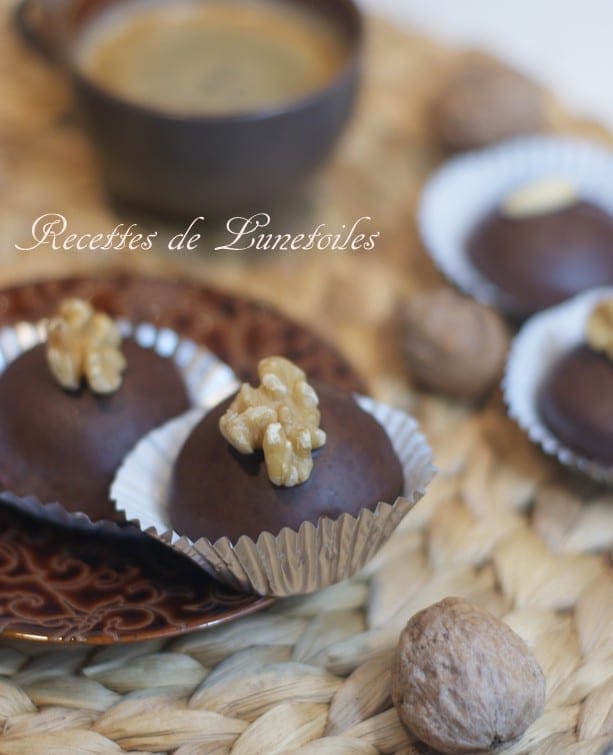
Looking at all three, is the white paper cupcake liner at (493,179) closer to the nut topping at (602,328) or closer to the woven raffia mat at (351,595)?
the woven raffia mat at (351,595)

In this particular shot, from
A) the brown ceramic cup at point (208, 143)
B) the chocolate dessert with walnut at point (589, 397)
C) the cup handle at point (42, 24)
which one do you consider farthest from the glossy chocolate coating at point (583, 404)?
the cup handle at point (42, 24)

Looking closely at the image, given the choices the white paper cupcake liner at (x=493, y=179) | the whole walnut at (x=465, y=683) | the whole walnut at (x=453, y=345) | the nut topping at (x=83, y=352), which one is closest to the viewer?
the whole walnut at (x=465, y=683)

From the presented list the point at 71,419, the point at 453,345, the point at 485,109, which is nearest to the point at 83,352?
the point at 71,419

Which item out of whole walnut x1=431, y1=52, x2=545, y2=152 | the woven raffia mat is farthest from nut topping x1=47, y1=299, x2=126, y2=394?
whole walnut x1=431, y1=52, x2=545, y2=152

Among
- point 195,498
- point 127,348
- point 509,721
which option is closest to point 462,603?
point 509,721

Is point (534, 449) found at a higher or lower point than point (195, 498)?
lower

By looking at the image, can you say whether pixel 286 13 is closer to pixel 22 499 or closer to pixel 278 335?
pixel 278 335

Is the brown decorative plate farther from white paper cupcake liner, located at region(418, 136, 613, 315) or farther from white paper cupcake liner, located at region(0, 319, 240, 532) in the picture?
white paper cupcake liner, located at region(418, 136, 613, 315)
